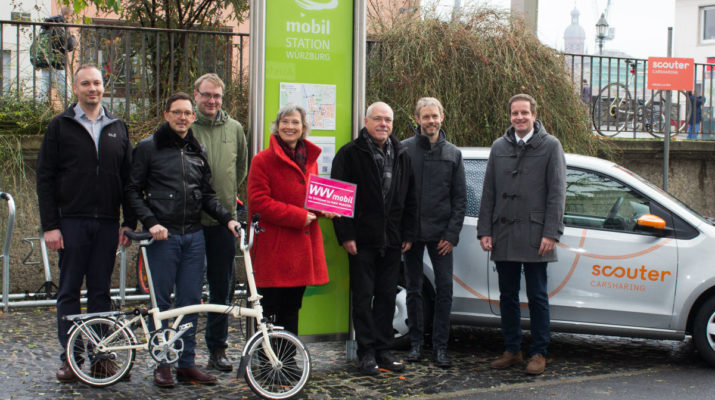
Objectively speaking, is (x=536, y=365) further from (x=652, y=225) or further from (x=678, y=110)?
(x=678, y=110)

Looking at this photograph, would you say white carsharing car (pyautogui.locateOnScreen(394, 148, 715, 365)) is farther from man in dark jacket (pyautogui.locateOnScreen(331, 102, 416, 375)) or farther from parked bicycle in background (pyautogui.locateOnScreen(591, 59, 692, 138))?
parked bicycle in background (pyautogui.locateOnScreen(591, 59, 692, 138))

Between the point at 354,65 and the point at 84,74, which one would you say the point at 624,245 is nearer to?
the point at 354,65

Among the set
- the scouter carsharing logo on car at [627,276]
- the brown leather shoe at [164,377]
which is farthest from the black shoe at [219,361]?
the scouter carsharing logo on car at [627,276]

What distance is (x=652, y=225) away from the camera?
20.5 ft

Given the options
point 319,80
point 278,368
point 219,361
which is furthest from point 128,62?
point 278,368

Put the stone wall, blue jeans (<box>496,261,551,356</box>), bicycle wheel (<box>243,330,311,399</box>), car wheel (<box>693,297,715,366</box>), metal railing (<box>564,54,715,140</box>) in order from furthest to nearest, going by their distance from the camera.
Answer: the stone wall
metal railing (<box>564,54,715,140</box>)
car wheel (<box>693,297,715,366</box>)
blue jeans (<box>496,261,551,356</box>)
bicycle wheel (<box>243,330,311,399</box>)

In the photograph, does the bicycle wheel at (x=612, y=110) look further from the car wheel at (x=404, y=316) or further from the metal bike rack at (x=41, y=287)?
the metal bike rack at (x=41, y=287)

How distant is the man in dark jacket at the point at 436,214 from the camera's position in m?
6.29

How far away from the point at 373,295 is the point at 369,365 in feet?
1.84

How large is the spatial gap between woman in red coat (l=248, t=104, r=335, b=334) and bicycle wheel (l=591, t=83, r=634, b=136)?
7.46 m

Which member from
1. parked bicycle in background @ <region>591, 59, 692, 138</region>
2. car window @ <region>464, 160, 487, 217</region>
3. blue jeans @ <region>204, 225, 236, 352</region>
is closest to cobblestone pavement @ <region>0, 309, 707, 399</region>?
blue jeans @ <region>204, 225, 236, 352</region>

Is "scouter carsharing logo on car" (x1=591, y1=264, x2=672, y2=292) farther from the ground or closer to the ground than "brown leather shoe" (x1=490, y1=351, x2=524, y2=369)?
farther from the ground

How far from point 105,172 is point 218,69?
5220mm

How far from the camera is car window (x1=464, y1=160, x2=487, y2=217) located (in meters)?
6.79
